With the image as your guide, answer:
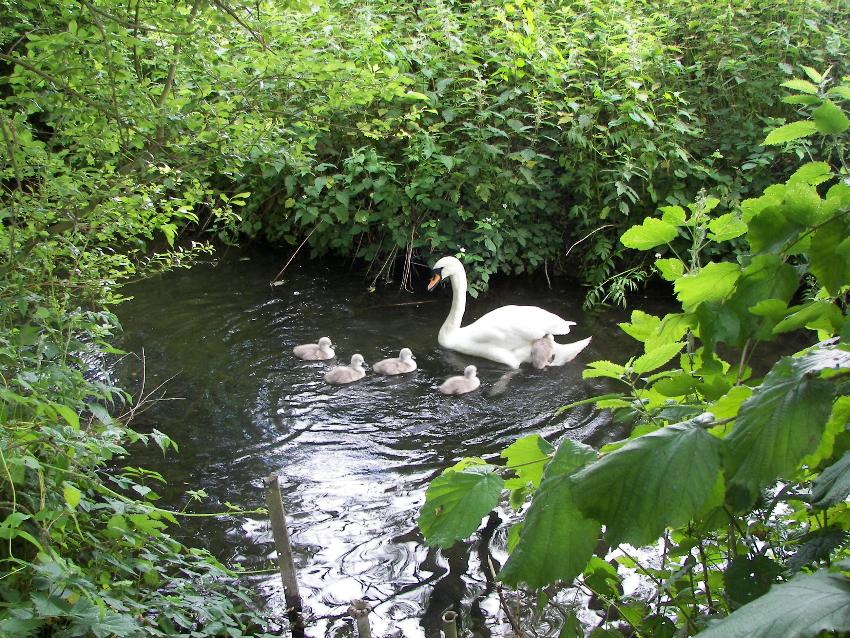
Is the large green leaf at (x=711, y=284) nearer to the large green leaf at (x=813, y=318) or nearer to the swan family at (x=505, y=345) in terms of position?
the large green leaf at (x=813, y=318)

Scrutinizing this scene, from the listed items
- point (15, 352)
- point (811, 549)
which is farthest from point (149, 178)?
point (811, 549)

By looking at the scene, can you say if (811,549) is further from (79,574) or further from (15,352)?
(15,352)

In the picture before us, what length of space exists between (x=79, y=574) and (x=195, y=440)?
3349 millimetres

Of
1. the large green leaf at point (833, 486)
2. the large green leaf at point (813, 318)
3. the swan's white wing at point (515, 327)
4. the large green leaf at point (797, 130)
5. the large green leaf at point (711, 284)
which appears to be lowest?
the swan's white wing at point (515, 327)

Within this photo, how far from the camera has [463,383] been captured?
22.4ft

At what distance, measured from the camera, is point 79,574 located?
8.84 feet

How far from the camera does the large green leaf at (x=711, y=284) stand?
1.59m

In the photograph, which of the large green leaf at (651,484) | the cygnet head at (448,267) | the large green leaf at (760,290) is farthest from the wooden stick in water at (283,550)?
the cygnet head at (448,267)

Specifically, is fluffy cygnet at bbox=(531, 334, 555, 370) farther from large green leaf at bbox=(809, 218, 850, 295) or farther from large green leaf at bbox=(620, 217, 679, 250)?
large green leaf at bbox=(809, 218, 850, 295)

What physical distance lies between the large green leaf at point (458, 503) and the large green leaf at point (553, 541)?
0.11 meters

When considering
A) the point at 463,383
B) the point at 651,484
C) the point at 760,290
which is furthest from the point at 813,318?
the point at 463,383

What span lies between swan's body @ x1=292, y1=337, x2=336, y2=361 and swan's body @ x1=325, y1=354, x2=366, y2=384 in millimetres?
340

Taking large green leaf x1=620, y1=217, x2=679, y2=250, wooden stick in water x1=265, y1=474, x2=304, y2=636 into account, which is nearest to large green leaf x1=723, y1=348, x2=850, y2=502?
large green leaf x1=620, y1=217, x2=679, y2=250

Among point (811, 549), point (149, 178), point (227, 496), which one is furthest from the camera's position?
point (227, 496)
